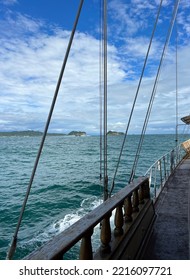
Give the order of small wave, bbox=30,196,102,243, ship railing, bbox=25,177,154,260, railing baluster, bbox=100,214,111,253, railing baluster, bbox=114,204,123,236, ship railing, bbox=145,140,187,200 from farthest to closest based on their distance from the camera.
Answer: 1. small wave, bbox=30,196,102,243
2. ship railing, bbox=145,140,187,200
3. railing baluster, bbox=114,204,123,236
4. railing baluster, bbox=100,214,111,253
5. ship railing, bbox=25,177,154,260

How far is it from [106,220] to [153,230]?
2.21 meters

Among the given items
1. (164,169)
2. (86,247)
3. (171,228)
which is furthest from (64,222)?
(86,247)

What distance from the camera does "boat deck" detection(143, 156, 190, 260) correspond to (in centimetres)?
370

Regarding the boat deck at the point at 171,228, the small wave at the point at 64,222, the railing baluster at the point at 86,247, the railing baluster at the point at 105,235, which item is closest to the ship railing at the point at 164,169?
the boat deck at the point at 171,228

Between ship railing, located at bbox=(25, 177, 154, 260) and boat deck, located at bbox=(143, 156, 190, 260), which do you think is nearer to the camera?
ship railing, located at bbox=(25, 177, 154, 260)

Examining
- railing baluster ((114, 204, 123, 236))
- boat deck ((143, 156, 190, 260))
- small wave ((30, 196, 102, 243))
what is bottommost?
small wave ((30, 196, 102, 243))

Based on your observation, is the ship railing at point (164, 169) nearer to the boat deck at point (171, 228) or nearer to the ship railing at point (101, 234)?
the boat deck at point (171, 228)

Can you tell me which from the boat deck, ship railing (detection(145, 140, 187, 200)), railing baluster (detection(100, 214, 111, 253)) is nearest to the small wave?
ship railing (detection(145, 140, 187, 200))

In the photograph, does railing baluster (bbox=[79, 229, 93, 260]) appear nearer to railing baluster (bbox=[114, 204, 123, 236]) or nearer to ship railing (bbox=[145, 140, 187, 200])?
railing baluster (bbox=[114, 204, 123, 236])

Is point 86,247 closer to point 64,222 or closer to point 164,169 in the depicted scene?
point 164,169

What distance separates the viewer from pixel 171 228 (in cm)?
465

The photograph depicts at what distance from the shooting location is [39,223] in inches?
425
